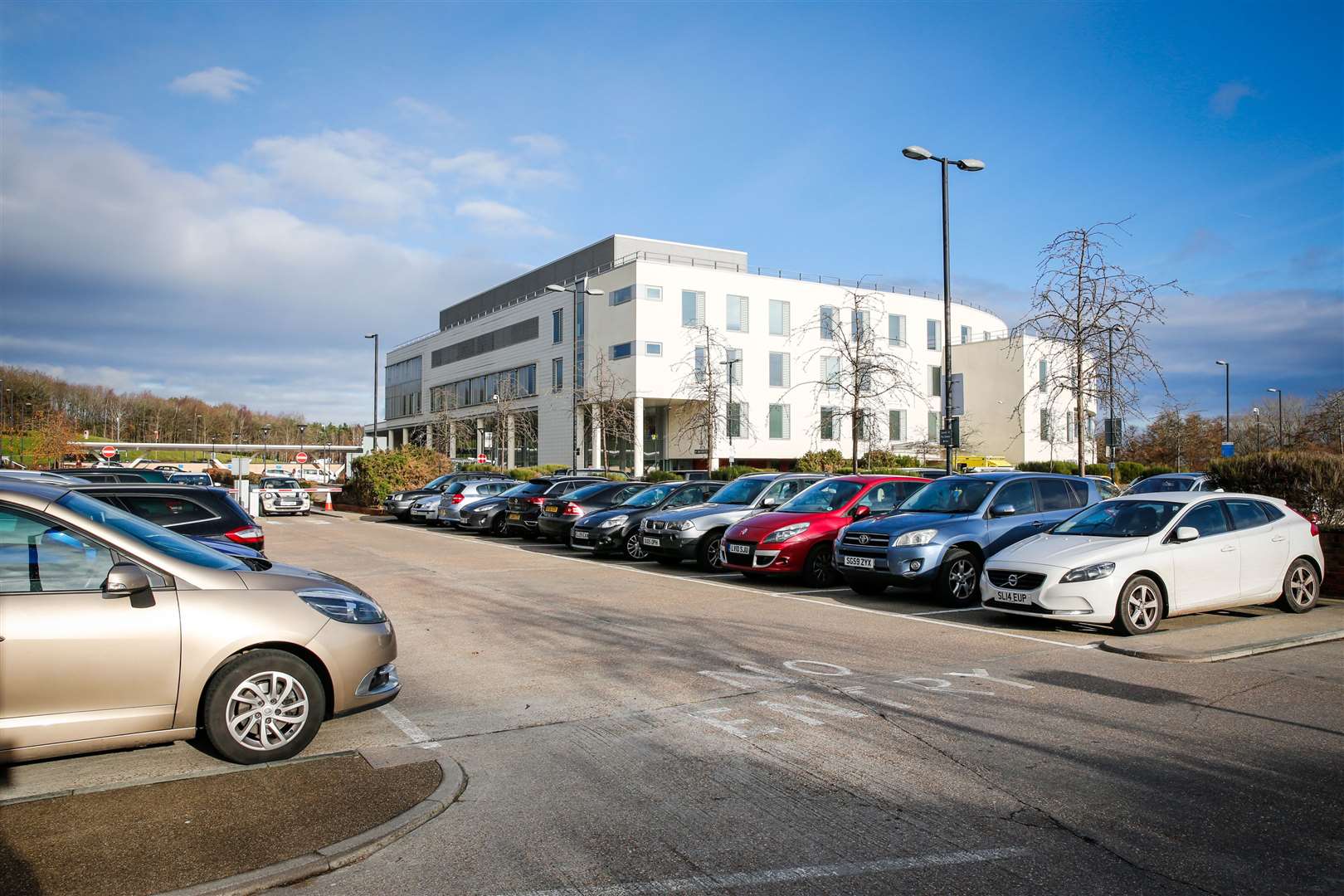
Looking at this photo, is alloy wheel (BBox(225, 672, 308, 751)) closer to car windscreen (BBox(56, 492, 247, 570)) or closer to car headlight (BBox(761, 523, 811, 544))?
car windscreen (BBox(56, 492, 247, 570))

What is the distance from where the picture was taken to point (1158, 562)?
9750mm

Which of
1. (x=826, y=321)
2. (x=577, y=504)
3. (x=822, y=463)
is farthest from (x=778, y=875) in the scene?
(x=826, y=321)

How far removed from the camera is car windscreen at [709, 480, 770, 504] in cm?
1695

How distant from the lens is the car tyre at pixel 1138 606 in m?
9.58

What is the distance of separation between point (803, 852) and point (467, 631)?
6.42 meters

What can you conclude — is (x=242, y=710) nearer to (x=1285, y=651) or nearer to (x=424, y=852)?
(x=424, y=852)

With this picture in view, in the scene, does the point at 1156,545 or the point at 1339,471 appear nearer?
the point at 1156,545

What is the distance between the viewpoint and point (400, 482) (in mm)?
39000

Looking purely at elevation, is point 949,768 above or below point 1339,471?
below

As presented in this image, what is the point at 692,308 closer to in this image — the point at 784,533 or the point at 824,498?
the point at 824,498

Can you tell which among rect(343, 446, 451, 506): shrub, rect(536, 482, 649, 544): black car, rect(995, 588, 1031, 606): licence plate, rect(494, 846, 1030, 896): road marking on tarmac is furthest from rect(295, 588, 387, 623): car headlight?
rect(343, 446, 451, 506): shrub

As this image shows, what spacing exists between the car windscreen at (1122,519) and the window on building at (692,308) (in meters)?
43.8

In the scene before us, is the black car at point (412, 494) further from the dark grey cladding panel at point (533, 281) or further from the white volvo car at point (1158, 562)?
the dark grey cladding panel at point (533, 281)

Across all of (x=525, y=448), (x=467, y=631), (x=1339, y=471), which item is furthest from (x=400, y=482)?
(x=1339, y=471)
